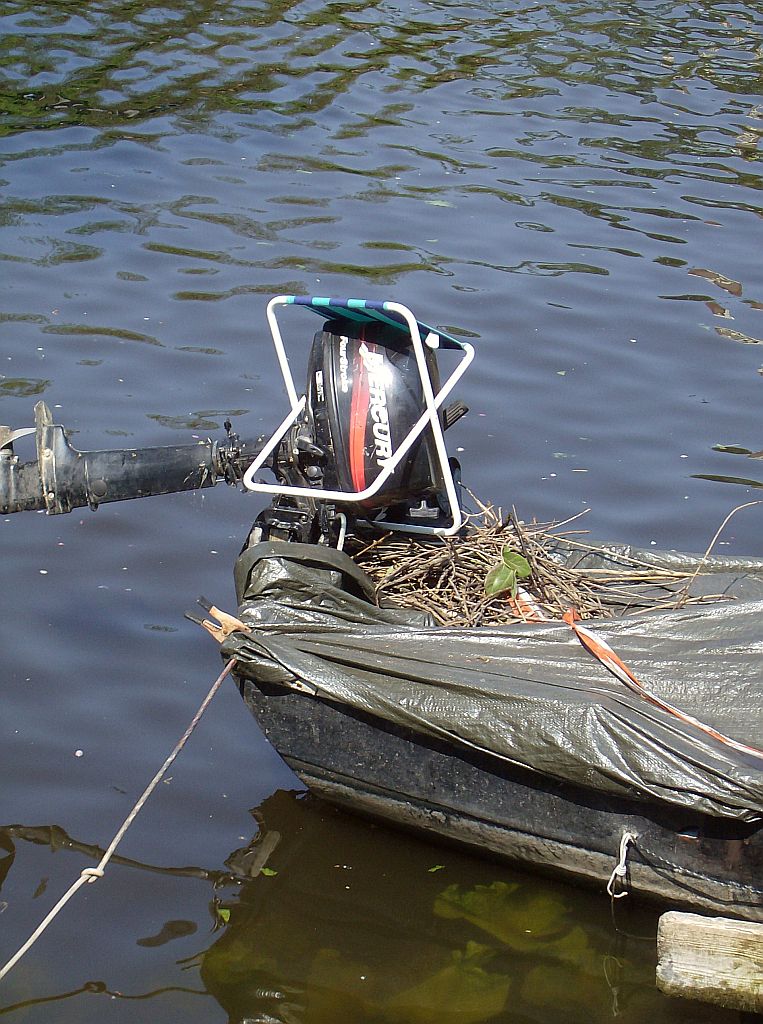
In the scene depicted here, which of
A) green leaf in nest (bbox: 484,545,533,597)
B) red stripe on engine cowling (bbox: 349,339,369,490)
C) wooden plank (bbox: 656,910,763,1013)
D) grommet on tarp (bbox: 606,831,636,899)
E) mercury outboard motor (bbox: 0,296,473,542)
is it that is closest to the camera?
wooden plank (bbox: 656,910,763,1013)

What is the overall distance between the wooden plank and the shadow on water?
1.40 feet

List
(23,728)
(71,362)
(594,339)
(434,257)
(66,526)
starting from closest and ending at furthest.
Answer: (23,728) < (66,526) < (71,362) < (594,339) < (434,257)

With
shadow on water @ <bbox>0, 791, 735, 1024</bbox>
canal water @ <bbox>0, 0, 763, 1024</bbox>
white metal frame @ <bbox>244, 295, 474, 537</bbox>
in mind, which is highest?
white metal frame @ <bbox>244, 295, 474, 537</bbox>

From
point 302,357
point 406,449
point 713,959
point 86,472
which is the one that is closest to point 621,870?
point 713,959

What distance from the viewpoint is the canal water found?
3.81 m

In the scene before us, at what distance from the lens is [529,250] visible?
8.80 metres

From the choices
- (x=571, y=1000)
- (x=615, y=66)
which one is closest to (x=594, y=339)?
(x=571, y=1000)

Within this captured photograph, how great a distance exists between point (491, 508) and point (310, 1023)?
6.49 ft

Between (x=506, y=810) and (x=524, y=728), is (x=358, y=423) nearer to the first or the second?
(x=524, y=728)

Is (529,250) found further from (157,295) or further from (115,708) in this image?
(115,708)

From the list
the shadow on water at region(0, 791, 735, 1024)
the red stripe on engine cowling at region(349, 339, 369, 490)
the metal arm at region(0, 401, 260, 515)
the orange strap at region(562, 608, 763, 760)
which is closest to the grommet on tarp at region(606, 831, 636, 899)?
the shadow on water at region(0, 791, 735, 1024)

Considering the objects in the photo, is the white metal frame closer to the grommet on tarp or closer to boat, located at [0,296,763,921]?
boat, located at [0,296,763,921]

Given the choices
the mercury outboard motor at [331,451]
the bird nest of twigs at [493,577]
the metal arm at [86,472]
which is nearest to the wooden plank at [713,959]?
the bird nest of twigs at [493,577]

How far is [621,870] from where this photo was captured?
12.0 ft
